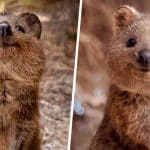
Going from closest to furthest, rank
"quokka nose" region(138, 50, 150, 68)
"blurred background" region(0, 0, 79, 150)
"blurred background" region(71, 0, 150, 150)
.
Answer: "quokka nose" region(138, 50, 150, 68) < "blurred background" region(71, 0, 150, 150) < "blurred background" region(0, 0, 79, 150)

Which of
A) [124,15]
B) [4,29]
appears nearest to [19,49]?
[4,29]

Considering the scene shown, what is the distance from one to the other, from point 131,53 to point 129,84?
0.11m

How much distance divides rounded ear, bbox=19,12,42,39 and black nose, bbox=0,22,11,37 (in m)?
0.07

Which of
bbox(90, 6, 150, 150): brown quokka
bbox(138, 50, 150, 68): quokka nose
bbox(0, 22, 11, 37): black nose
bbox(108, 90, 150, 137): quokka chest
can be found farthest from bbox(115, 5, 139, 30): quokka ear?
bbox(0, 22, 11, 37): black nose

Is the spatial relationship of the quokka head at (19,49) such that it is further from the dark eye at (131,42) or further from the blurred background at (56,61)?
the dark eye at (131,42)

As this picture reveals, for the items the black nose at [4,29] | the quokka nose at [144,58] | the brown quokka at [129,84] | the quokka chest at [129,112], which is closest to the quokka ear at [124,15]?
the brown quokka at [129,84]

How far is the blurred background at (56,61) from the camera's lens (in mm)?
1958

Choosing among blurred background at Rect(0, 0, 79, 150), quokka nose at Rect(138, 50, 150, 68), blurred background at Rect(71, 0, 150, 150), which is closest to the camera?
quokka nose at Rect(138, 50, 150, 68)

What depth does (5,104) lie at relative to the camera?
187cm

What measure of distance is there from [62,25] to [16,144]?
52 cm

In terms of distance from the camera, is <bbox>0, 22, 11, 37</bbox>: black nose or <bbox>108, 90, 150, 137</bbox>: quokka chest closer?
<bbox>108, 90, 150, 137</bbox>: quokka chest

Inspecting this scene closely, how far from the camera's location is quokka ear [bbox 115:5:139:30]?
1708 mm

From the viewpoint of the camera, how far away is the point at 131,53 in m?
1.66

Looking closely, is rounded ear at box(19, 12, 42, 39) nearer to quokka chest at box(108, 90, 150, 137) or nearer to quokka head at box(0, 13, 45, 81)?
quokka head at box(0, 13, 45, 81)
